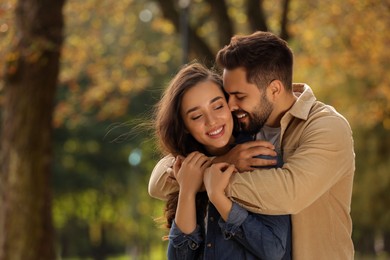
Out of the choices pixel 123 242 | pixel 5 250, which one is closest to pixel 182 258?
pixel 5 250

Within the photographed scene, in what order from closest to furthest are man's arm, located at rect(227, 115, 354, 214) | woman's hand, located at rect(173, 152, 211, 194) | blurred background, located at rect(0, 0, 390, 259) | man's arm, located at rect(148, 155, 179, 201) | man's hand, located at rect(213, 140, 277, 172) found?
man's arm, located at rect(227, 115, 354, 214)
man's hand, located at rect(213, 140, 277, 172)
woman's hand, located at rect(173, 152, 211, 194)
man's arm, located at rect(148, 155, 179, 201)
blurred background, located at rect(0, 0, 390, 259)

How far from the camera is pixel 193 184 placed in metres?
3.82

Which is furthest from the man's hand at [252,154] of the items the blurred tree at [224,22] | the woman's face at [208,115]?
the blurred tree at [224,22]

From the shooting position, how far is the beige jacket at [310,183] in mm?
3586

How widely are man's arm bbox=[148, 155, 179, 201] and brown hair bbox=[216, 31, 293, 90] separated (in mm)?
577

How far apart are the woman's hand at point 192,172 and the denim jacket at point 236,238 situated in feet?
0.38

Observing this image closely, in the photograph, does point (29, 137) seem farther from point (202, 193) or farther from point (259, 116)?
point (259, 116)

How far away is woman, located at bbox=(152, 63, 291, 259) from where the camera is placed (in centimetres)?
362

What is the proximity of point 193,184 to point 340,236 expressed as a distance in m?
0.65

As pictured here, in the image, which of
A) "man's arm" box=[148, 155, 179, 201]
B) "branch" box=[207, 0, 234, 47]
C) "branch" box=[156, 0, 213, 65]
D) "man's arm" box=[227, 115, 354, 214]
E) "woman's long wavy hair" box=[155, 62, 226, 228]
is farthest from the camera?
"branch" box=[156, 0, 213, 65]

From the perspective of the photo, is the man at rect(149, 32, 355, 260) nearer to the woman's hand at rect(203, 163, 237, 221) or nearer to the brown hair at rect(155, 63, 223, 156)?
the woman's hand at rect(203, 163, 237, 221)

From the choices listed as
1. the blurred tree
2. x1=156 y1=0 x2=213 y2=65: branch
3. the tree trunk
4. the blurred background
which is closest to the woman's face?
the blurred background

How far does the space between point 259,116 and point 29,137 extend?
7.46m

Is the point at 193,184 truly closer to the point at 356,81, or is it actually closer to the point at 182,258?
the point at 182,258
